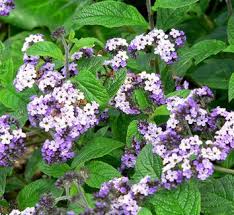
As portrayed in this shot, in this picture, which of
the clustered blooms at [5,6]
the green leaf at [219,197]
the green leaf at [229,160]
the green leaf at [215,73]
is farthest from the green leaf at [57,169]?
the green leaf at [215,73]

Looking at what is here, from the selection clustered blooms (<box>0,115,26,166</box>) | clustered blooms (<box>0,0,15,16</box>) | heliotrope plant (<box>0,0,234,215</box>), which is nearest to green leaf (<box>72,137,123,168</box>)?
heliotrope plant (<box>0,0,234,215</box>)

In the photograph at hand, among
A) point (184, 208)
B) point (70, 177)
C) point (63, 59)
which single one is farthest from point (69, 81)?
point (184, 208)

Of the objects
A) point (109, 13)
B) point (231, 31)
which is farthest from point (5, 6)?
point (231, 31)

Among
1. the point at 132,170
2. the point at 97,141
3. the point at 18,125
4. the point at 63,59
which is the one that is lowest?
the point at 132,170

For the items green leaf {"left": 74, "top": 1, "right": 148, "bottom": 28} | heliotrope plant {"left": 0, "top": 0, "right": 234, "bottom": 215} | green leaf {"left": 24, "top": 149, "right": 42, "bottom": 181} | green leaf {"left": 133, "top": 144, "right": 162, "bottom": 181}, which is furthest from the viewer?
green leaf {"left": 24, "top": 149, "right": 42, "bottom": 181}

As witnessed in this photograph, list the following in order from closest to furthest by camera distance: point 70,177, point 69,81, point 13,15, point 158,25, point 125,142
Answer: point 70,177 < point 69,81 < point 125,142 < point 158,25 < point 13,15

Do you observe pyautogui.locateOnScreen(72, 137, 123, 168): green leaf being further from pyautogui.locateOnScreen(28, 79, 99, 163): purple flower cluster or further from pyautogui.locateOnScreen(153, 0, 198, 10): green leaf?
pyautogui.locateOnScreen(153, 0, 198, 10): green leaf

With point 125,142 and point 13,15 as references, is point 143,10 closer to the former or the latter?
point 13,15
